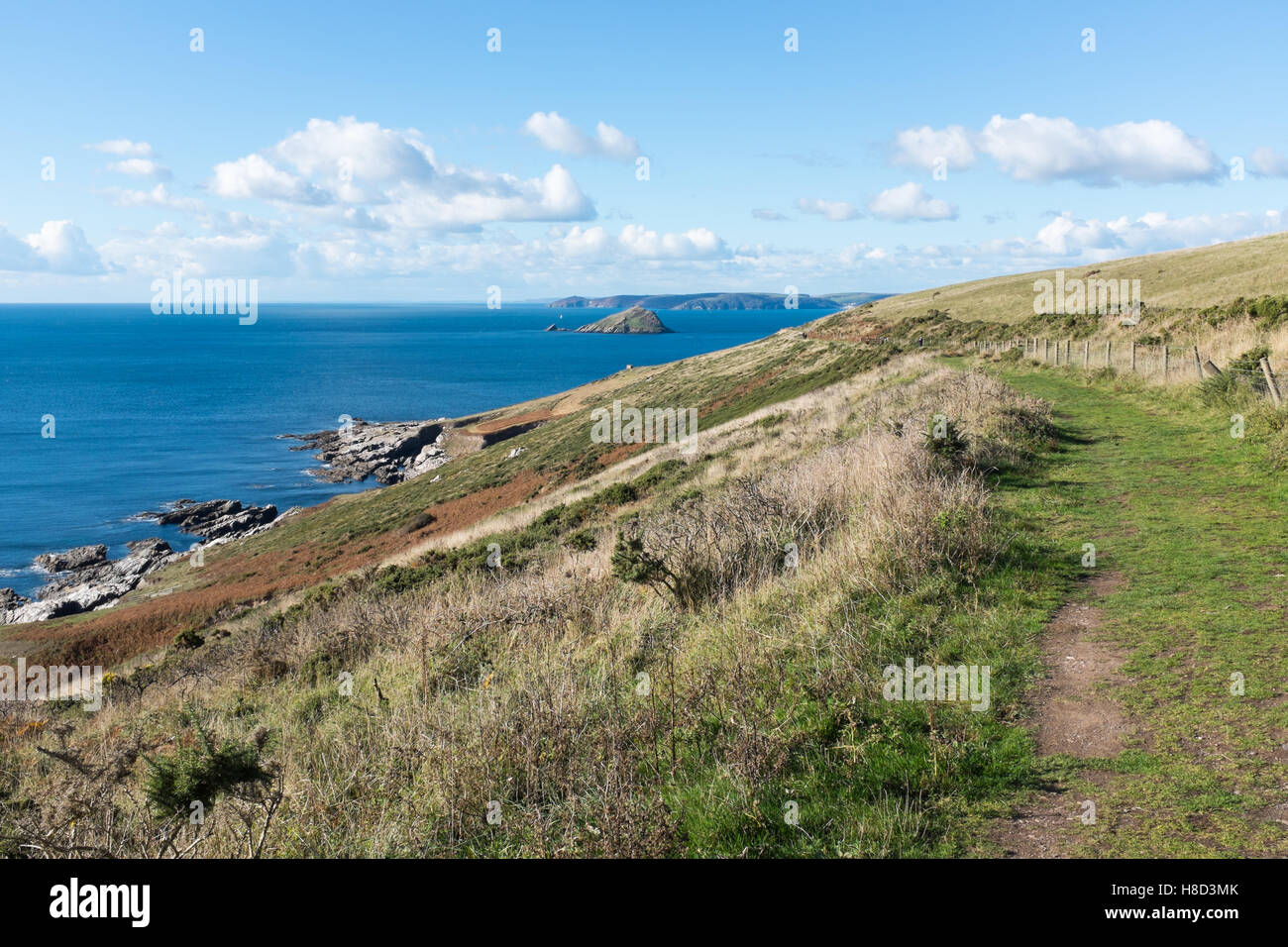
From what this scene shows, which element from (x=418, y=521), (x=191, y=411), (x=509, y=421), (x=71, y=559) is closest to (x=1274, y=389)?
(x=418, y=521)

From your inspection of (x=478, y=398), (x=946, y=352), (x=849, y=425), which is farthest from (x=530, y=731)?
(x=478, y=398)

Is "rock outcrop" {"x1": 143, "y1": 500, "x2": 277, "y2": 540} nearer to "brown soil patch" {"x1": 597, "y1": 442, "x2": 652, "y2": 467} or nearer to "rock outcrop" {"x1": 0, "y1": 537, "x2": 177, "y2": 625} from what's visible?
"rock outcrop" {"x1": 0, "y1": 537, "x2": 177, "y2": 625}

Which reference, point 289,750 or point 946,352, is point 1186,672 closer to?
point 289,750

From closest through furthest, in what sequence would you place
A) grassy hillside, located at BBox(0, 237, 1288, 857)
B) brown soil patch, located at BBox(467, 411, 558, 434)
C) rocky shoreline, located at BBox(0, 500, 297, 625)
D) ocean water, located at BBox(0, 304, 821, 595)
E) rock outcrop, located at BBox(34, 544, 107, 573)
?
grassy hillside, located at BBox(0, 237, 1288, 857) → rocky shoreline, located at BBox(0, 500, 297, 625) → rock outcrop, located at BBox(34, 544, 107, 573) → ocean water, located at BBox(0, 304, 821, 595) → brown soil patch, located at BBox(467, 411, 558, 434)

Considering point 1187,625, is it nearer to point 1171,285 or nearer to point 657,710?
point 657,710

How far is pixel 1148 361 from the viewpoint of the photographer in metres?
21.7

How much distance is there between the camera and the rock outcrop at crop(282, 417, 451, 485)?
6206 centimetres

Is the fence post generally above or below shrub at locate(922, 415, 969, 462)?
above

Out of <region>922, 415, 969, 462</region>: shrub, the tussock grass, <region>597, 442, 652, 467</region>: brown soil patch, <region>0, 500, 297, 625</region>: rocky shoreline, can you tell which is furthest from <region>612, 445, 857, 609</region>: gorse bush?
<region>0, 500, 297, 625</region>: rocky shoreline

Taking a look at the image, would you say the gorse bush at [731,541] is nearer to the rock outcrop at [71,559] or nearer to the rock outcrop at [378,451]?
the rock outcrop at [71,559]

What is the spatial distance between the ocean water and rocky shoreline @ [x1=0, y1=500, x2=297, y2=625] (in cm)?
129

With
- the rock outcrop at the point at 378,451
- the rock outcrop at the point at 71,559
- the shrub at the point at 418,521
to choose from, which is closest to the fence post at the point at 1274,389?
the shrub at the point at 418,521

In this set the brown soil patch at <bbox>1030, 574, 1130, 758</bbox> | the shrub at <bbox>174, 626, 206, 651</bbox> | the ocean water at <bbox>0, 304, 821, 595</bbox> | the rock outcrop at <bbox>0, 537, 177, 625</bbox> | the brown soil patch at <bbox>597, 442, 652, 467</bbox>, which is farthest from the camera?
the ocean water at <bbox>0, 304, 821, 595</bbox>

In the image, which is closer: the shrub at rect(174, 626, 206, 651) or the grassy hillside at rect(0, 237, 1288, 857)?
the grassy hillside at rect(0, 237, 1288, 857)
